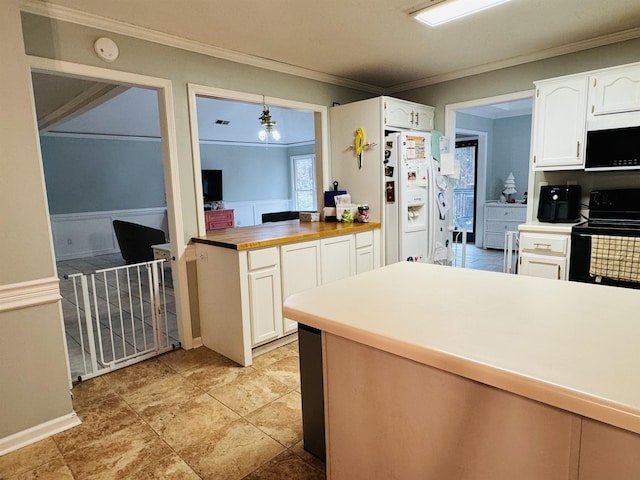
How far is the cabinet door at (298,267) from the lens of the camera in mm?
3041

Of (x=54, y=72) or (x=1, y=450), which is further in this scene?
(x=54, y=72)

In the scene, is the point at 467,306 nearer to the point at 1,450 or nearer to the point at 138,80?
the point at 1,450

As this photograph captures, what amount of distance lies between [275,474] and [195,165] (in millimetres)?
2262

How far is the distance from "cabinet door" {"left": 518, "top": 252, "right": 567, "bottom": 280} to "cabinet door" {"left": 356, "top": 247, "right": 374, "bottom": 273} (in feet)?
4.36

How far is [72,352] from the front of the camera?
10.1 feet

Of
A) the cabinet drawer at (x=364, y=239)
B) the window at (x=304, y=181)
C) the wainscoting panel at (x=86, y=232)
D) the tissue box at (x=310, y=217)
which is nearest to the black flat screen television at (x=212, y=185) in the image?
the wainscoting panel at (x=86, y=232)

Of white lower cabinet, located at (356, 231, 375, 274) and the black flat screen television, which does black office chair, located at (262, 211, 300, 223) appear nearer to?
the black flat screen television

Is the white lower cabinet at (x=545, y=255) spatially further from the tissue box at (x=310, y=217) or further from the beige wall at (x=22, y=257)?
the beige wall at (x=22, y=257)

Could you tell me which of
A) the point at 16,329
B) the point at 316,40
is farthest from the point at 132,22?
the point at 16,329

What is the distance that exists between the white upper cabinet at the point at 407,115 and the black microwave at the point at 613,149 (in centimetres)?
157

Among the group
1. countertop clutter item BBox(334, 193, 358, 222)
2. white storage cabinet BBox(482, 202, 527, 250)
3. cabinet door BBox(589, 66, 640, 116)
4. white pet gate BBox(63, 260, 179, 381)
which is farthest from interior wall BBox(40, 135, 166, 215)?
cabinet door BBox(589, 66, 640, 116)

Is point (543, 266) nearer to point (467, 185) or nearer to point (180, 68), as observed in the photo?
point (180, 68)

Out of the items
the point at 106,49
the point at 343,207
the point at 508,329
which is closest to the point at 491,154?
the point at 343,207

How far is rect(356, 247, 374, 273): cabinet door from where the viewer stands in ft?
12.1
